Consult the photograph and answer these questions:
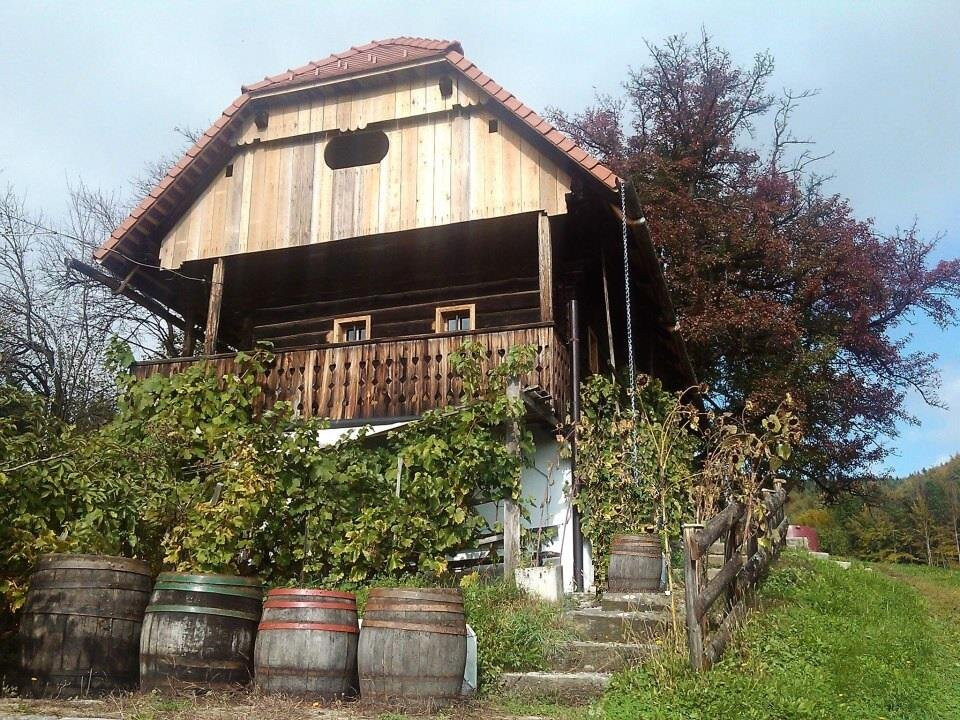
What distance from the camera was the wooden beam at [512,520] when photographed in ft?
31.2

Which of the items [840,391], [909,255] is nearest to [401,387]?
[840,391]

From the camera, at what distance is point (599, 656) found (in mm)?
7137

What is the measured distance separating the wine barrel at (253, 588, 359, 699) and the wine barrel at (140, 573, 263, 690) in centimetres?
24

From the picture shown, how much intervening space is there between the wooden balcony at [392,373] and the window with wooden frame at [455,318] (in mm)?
2426

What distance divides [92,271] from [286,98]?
4.00 metres

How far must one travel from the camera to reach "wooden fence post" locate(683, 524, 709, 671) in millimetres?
6379

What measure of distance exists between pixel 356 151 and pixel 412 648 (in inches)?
420

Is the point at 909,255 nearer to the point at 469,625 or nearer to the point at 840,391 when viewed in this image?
the point at 840,391

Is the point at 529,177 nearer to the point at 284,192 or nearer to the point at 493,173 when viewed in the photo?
the point at 493,173

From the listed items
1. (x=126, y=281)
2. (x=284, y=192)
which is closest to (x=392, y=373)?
→ (x=284, y=192)

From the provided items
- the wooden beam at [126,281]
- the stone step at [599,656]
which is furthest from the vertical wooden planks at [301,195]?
the stone step at [599,656]

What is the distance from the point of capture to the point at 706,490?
8586 mm

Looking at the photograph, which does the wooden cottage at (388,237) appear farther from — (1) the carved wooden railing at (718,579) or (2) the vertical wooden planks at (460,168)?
(1) the carved wooden railing at (718,579)

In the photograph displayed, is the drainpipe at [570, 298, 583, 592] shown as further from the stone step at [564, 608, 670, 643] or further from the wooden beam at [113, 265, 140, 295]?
the wooden beam at [113, 265, 140, 295]
